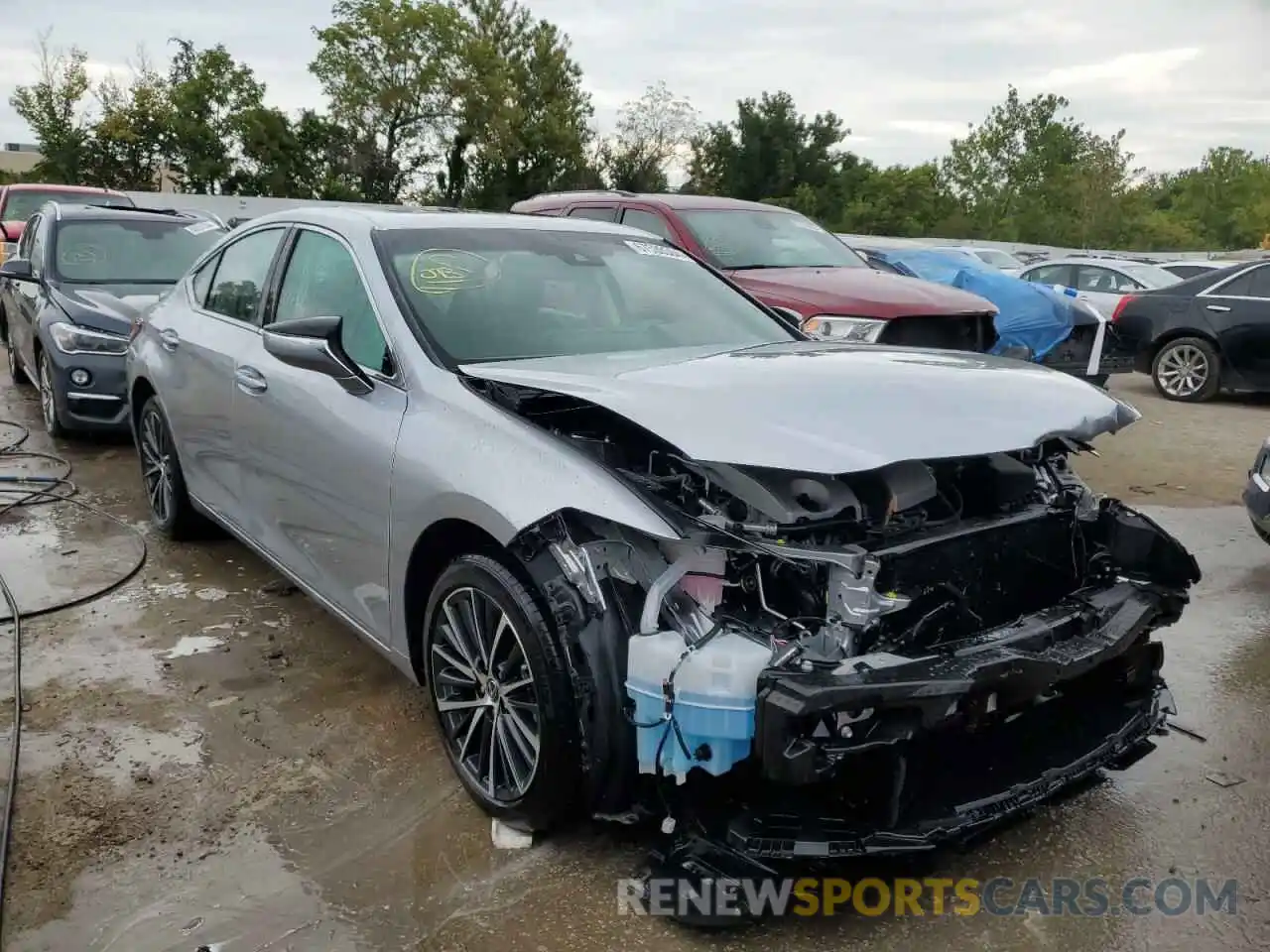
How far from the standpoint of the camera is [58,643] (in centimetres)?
425

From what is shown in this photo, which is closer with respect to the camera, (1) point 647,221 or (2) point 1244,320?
(1) point 647,221

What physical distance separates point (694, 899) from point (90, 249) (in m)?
7.57

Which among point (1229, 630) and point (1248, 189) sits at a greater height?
point (1248, 189)

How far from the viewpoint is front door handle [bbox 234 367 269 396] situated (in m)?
4.01

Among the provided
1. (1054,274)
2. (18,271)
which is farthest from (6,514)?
(1054,274)

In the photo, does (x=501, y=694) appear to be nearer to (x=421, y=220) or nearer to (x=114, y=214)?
(x=421, y=220)

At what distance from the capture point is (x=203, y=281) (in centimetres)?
505

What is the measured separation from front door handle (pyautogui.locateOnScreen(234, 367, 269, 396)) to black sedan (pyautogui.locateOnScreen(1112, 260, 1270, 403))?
31.9ft

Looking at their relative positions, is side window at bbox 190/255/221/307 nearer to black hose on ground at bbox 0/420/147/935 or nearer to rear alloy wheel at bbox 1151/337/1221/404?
black hose on ground at bbox 0/420/147/935

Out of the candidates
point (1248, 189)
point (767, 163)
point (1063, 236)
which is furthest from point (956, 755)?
point (1248, 189)

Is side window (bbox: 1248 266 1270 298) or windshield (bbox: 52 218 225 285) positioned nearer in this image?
windshield (bbox: 52 218 225 285)

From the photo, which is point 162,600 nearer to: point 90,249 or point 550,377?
point 550,377

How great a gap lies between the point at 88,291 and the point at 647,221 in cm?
414

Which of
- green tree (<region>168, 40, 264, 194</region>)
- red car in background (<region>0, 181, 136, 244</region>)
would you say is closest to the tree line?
green tree (<region>168, 40, 264, 194</region>)
